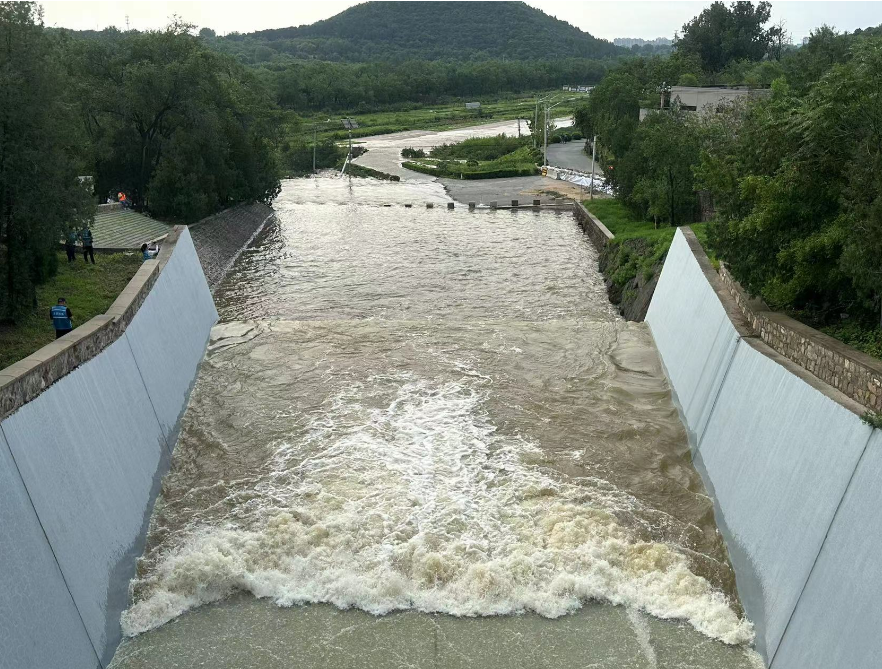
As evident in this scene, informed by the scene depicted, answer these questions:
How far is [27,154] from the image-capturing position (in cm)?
1602

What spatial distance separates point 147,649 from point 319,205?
42649mm

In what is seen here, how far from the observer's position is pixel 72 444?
10188mm

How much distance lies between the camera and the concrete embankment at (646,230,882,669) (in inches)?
311

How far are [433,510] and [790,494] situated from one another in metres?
4.92

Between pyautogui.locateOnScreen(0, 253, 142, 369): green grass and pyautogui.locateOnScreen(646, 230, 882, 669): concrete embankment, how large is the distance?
1153 cm

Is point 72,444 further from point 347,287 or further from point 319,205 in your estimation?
point 319,205

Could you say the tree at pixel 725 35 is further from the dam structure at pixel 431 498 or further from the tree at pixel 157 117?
the dam structure at pixel 431 498

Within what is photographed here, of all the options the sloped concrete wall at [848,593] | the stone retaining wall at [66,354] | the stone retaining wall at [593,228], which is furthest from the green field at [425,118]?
the sloped concrete wall at [848,593]

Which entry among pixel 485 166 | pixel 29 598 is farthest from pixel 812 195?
pixel 485 166

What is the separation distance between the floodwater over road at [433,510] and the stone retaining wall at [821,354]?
2.57m

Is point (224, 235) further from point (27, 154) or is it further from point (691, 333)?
point (691, 333)

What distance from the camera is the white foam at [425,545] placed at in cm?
1029

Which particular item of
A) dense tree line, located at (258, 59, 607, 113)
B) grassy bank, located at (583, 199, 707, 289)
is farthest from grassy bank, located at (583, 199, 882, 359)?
dense tree line, located at (258, 59, 607, 113)

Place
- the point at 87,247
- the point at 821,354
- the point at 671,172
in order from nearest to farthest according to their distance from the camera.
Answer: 1. the point at 821,354
2. the point at 87,247
3. the point at 671,172
